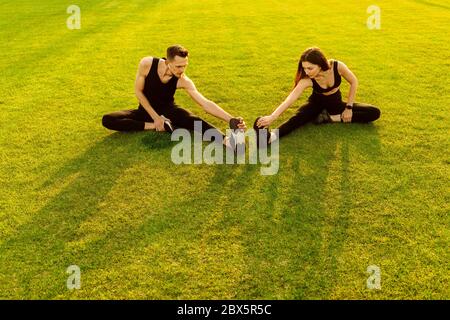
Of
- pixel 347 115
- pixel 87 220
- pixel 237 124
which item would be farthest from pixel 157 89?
pixel 347 115

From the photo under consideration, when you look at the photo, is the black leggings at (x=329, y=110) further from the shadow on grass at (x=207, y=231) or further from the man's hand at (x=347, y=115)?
the shadow on grass at (x=207, y=231)

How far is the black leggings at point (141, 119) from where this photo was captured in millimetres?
5715

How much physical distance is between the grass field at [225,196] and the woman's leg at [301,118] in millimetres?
138

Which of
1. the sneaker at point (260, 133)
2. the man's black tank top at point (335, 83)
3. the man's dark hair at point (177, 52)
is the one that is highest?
the man's dark hair at point (177, 52)

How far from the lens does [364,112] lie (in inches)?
231

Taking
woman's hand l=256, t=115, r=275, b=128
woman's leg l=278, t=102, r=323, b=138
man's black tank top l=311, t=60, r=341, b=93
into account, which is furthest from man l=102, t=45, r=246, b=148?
man's black tank top l=311, t=60, r=341, b=93

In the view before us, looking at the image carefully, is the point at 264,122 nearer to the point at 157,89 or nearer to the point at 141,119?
the point at 157,89

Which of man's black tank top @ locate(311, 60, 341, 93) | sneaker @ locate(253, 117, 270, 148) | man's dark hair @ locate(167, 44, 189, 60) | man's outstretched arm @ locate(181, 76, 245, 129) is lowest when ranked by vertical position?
sneaker @ locate(253, 117, 270, 148)

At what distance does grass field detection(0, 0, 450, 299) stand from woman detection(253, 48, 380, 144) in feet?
0.67

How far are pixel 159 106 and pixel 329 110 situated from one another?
2.44 meters

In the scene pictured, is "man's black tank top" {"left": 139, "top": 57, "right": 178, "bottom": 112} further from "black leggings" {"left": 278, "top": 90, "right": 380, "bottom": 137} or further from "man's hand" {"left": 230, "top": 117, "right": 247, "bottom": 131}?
"black leggings" {"left": 278, "top": 90, "right": 380, "bottom": 137}

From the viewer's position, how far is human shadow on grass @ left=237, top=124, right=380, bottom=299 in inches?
132

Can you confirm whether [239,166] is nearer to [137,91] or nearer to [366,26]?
[137,91]

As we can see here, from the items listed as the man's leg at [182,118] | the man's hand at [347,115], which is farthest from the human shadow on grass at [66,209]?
the man's hand at [347,115]
